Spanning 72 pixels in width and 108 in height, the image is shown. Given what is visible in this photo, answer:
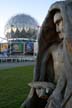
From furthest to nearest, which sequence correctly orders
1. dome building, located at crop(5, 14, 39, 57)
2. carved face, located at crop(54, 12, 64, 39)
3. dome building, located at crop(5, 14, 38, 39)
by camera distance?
dome building, located at crop(5, 14, 38, 39) < dome building, located at crop(5, 14, 39, 57) < carved face, located at crop(54, 12, 64, 39)

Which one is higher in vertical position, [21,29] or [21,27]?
[21,27]

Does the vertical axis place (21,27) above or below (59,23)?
below

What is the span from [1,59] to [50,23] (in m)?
43.6

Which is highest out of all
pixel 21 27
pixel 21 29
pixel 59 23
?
pixel 59 23

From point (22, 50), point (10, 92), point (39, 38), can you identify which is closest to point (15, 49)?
point (22, 50)

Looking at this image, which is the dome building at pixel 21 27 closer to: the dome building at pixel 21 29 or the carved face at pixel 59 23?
the dome building at pixel 21 29

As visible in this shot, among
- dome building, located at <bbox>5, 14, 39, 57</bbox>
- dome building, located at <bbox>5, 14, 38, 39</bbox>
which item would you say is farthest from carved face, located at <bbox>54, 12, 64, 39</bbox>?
dome building, located at <bbox>5, 14, 38, 39</bbox>

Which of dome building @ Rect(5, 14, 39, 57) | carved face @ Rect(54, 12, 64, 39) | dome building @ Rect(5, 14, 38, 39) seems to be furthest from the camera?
dome building @ Rect(5, 14, 38, 39)

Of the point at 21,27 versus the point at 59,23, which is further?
A: the point at 21,27

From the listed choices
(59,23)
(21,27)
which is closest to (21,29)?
(21,27)

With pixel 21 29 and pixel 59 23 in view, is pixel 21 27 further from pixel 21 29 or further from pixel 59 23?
pixel 59 23

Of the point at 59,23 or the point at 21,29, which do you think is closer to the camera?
the point at 59,23

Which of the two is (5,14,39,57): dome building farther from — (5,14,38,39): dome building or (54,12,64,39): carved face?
(54,12,64,39): carved face

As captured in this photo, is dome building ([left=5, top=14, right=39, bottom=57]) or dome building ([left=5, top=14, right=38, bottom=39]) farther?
dome building ([left=5, top=14, right=38, bottom=39])
